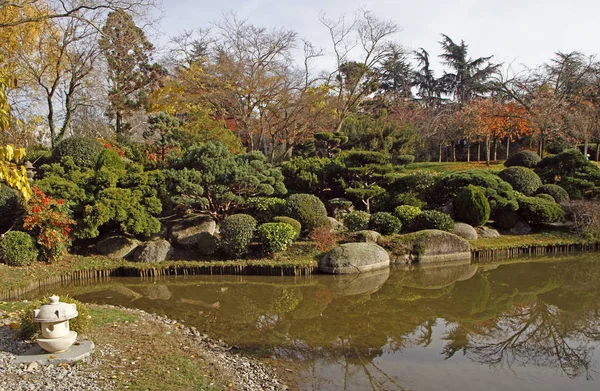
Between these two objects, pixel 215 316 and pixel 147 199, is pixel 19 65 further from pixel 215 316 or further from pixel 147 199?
pixel 215 316

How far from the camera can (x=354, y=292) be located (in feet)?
31.0

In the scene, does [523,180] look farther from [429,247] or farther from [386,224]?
[386,224]

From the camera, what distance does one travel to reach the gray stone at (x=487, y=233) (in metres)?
14.2

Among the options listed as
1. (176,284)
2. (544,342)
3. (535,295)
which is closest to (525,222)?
(535,295)

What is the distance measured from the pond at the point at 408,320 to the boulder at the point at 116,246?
153 centimetres

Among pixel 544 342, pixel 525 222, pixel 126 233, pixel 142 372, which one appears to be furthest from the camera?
pixel 525 222

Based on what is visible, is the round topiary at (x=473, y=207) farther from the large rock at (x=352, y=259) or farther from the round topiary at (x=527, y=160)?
the round topiary at (x=527, y=160)

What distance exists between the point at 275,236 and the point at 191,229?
9.23 ft

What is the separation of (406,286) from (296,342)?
4.24 metres

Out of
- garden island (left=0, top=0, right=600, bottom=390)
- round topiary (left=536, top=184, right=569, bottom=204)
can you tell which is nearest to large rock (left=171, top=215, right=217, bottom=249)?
garden island (left=0, top=0, right=600, bottom=390)

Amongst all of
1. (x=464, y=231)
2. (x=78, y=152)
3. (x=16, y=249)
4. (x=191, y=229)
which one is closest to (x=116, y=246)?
(x=191, y=229)

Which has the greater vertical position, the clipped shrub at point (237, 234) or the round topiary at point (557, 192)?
the round topiary at point (557, 192)

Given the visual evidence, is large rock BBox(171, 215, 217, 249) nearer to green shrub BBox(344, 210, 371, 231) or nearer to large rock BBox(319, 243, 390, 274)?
large rock BBox(319, 243, 390, 274)

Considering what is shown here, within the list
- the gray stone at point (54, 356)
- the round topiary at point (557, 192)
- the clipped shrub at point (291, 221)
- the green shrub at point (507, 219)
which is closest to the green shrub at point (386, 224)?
the clipped shrub at point (291, 221)
